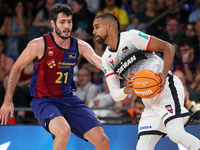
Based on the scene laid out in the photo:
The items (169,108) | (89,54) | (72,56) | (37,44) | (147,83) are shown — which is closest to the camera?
(147,83)

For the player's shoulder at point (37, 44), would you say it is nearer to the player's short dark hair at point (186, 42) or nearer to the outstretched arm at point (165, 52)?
the outstretched arm at point (165, 52)

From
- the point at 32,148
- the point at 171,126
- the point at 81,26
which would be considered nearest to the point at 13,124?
the point at 32,148

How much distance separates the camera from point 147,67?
4.52 meters

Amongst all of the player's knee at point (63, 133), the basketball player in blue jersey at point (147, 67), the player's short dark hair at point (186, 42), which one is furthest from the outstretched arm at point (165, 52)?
the player's short dark hair at point (186, 42)

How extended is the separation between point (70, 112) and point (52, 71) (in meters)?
0.58

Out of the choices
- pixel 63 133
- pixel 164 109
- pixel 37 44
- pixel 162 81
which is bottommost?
pixel 63 133

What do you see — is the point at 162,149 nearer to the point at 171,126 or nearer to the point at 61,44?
the point at 171,126

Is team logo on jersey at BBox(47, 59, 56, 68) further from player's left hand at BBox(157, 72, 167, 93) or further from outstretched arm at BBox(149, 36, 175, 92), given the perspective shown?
player's left hand at BBox(157, 72, 167, 93)

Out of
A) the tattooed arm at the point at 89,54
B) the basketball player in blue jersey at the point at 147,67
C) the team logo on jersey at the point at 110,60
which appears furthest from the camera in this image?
the tattooed arm at the point at 89,54

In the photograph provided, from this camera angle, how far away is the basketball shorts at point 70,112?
4795mm

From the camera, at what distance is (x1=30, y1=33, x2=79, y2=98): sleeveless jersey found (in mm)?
4961

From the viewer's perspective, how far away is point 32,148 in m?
5.80

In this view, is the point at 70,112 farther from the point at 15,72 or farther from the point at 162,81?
the point at 162,81

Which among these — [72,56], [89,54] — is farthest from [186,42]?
[72,56]
